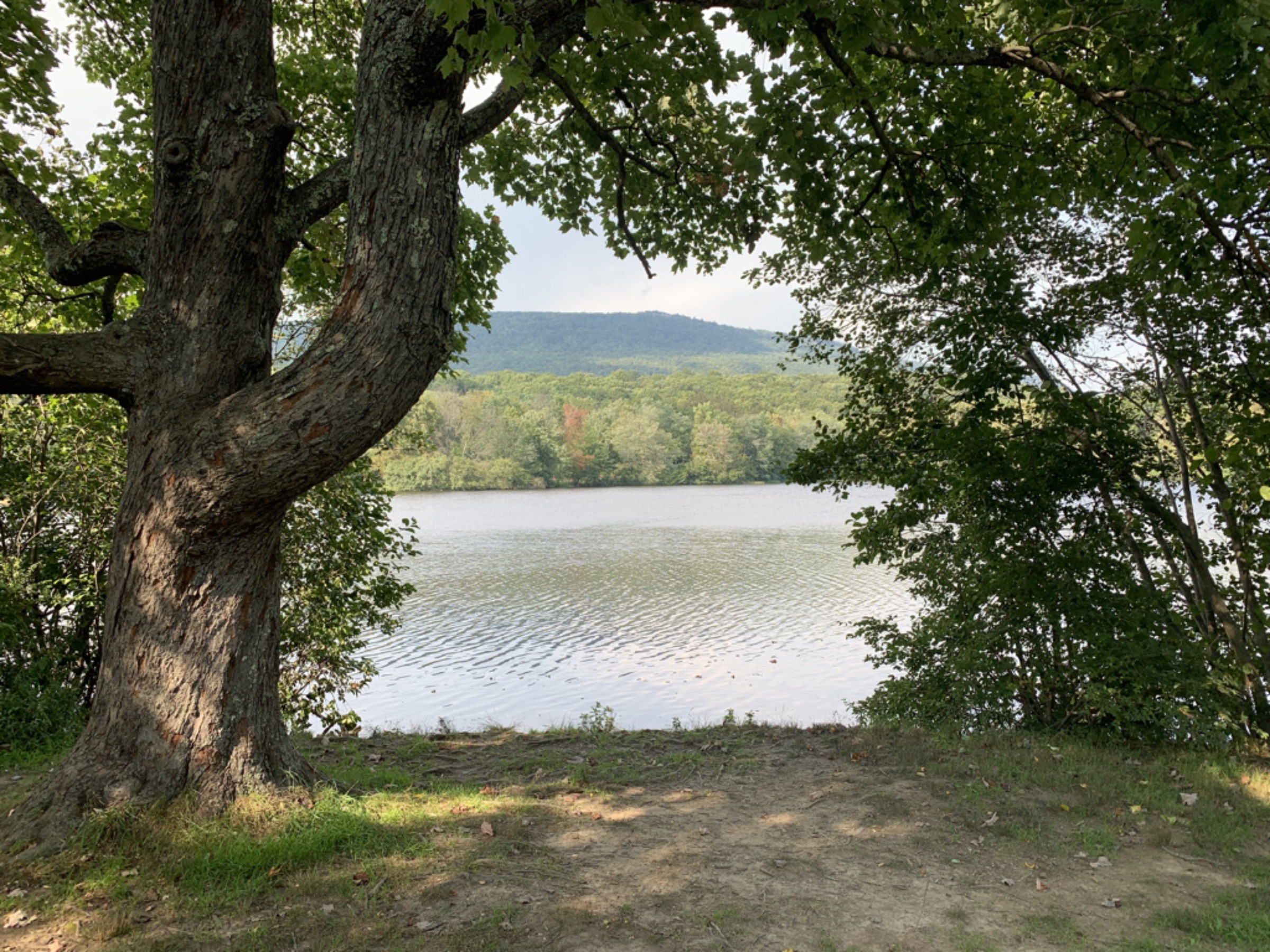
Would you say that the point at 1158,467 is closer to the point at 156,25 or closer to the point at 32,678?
the point at 156,25

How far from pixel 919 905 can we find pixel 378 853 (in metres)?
2.36

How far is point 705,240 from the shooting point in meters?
7.39

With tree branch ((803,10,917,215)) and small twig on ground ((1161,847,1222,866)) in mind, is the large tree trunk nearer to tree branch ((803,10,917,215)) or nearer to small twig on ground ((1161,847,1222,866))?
tree branch ((803,10,917,215))

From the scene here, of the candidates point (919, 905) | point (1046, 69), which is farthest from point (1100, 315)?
point (919, 905)

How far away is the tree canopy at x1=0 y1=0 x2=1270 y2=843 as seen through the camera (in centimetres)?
337

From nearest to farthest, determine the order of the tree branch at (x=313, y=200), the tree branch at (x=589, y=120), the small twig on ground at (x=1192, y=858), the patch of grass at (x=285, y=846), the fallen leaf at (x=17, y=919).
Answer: the fallen leaf at (x=17, y=919), the patch of grass at (x=285, y=846), the small twig on ground at (x=1192, y=858), the tree branch at (x=313, y=200), the tree branch at (x=589, y=120)

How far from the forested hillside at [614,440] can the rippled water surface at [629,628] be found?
2873 centimetres

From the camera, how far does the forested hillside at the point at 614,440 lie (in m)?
62.0

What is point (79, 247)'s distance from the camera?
405 centimetres

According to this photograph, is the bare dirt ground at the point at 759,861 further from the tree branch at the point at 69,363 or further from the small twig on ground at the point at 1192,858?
the tree branch at the point at 69,363

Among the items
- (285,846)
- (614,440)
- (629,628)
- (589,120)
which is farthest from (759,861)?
(614,440)

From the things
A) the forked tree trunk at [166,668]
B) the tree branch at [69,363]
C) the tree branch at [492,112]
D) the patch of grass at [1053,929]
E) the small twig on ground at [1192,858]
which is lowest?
the small twig on ground at [1192,858]

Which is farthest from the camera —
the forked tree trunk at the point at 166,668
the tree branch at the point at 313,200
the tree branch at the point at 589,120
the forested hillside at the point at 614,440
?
the forested hillside at the point at 614,440

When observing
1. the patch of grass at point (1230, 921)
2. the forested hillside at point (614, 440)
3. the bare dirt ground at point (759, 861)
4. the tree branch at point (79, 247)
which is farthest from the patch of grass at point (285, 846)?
the forested hillside at point (614, 440)
